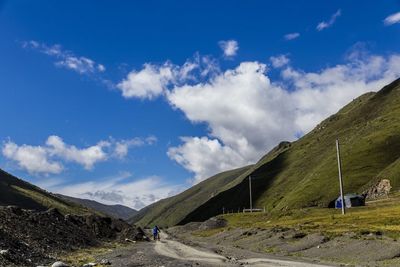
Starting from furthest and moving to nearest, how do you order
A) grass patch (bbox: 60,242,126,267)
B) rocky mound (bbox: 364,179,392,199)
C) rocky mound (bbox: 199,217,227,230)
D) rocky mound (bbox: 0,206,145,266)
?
rocky mound (bbox: 199,217,227,230) → rocky mound (bbox: 364,179,392,199) → grass patch (bbox: 60,242,126,267) → rocky mound (bbox: 0,206,145,266)

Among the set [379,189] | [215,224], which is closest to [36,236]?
[215,224]

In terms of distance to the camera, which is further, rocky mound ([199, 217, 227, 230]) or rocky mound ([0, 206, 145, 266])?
rocky mound ([199, 217, 227, 230])

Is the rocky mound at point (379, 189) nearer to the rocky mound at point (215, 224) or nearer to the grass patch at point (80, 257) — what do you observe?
the rocky mound at point (215, 224)

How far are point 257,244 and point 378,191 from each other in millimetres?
116978

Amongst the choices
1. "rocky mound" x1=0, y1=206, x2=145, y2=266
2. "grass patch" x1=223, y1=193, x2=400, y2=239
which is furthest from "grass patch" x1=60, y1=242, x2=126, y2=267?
"grass patch" x1=223, y1=193, x2=400, y2=239

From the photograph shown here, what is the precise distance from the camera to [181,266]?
153 feet

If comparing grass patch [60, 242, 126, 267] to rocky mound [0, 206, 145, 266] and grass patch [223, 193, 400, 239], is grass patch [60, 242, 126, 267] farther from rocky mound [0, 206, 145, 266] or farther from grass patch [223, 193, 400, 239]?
grass patch [223, 193, 400, 239]

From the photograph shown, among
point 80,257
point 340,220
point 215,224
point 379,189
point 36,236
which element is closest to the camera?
point 80,257

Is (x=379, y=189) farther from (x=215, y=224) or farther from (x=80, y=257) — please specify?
(x=80, y=257)

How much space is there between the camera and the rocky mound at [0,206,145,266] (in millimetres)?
53737

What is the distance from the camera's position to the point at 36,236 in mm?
79625

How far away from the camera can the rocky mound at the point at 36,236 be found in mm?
53737

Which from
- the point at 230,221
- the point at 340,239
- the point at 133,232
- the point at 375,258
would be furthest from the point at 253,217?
the point at 375,258

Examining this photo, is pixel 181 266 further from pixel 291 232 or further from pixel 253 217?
pixel 253 217
